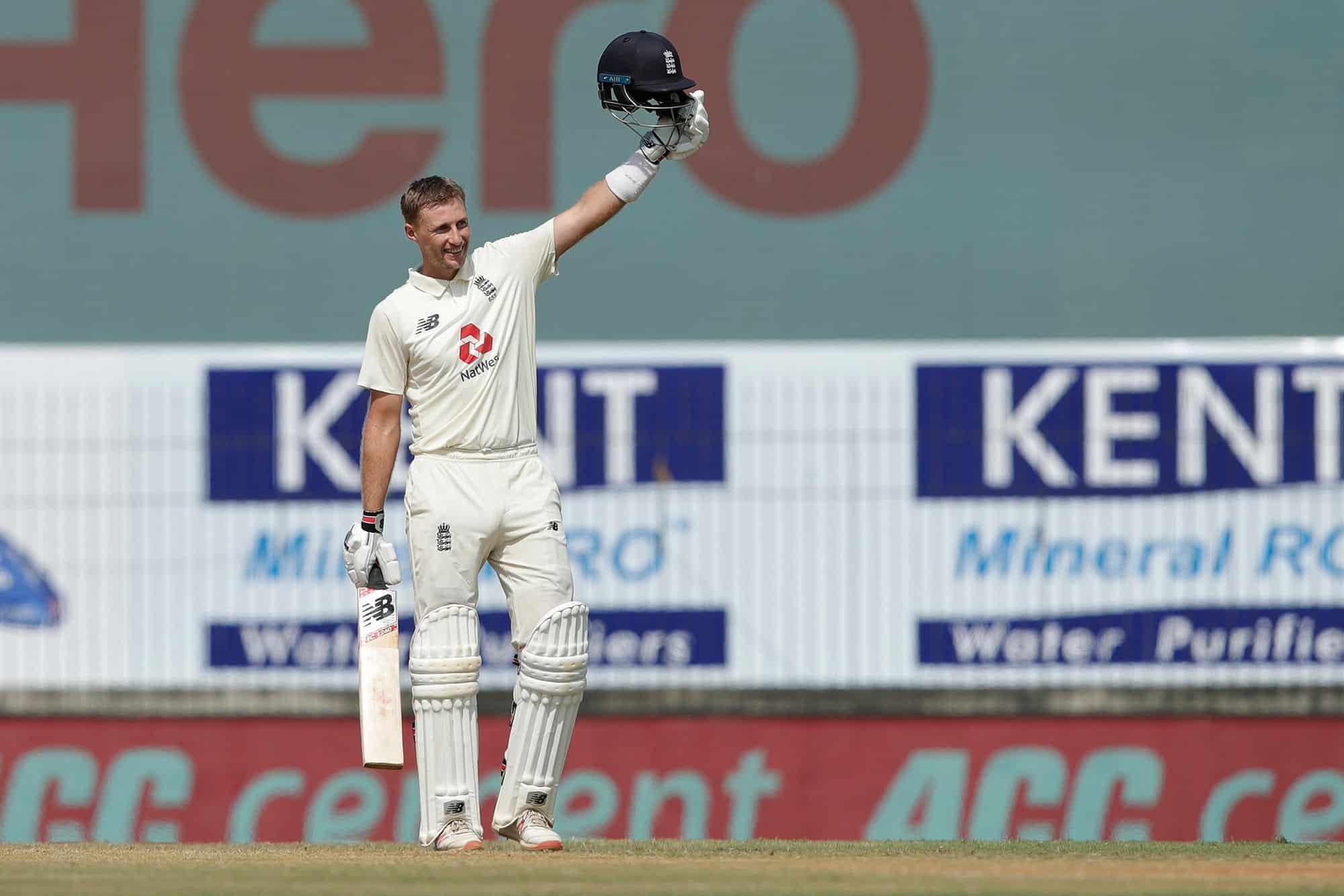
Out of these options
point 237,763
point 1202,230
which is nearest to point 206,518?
point 237,763

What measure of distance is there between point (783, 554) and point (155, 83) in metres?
6.07

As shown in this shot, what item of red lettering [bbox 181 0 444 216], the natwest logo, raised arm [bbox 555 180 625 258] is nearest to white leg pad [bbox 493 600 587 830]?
the natwest logo

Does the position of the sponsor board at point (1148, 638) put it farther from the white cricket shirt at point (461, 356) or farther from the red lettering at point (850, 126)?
the white cricket shirt at point (461, 356)

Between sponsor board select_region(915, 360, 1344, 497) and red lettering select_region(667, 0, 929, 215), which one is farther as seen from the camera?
red lettering select_region(667, 0, 929, 215)

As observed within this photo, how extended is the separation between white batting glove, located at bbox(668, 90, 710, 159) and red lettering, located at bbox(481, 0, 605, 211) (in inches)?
340

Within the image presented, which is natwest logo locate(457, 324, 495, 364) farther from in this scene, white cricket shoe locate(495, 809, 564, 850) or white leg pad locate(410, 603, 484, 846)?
white cricket shoe locate(495, 809, 564, 850)

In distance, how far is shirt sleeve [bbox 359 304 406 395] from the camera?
702cm

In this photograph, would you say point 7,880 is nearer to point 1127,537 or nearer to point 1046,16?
point 1127,537

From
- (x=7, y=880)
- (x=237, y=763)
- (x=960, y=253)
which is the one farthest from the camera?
(x=960, y=253)

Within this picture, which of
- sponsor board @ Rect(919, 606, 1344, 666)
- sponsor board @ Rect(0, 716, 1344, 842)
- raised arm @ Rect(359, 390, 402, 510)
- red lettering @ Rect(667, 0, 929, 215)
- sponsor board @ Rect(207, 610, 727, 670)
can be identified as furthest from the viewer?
red lettering @ Rect(667, 0, 929, 215)

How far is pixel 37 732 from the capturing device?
13.0 m

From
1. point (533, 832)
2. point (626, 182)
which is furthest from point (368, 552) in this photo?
point (626, 182)

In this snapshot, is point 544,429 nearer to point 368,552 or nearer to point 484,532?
point 368,552

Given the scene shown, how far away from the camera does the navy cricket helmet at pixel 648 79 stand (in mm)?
7230
